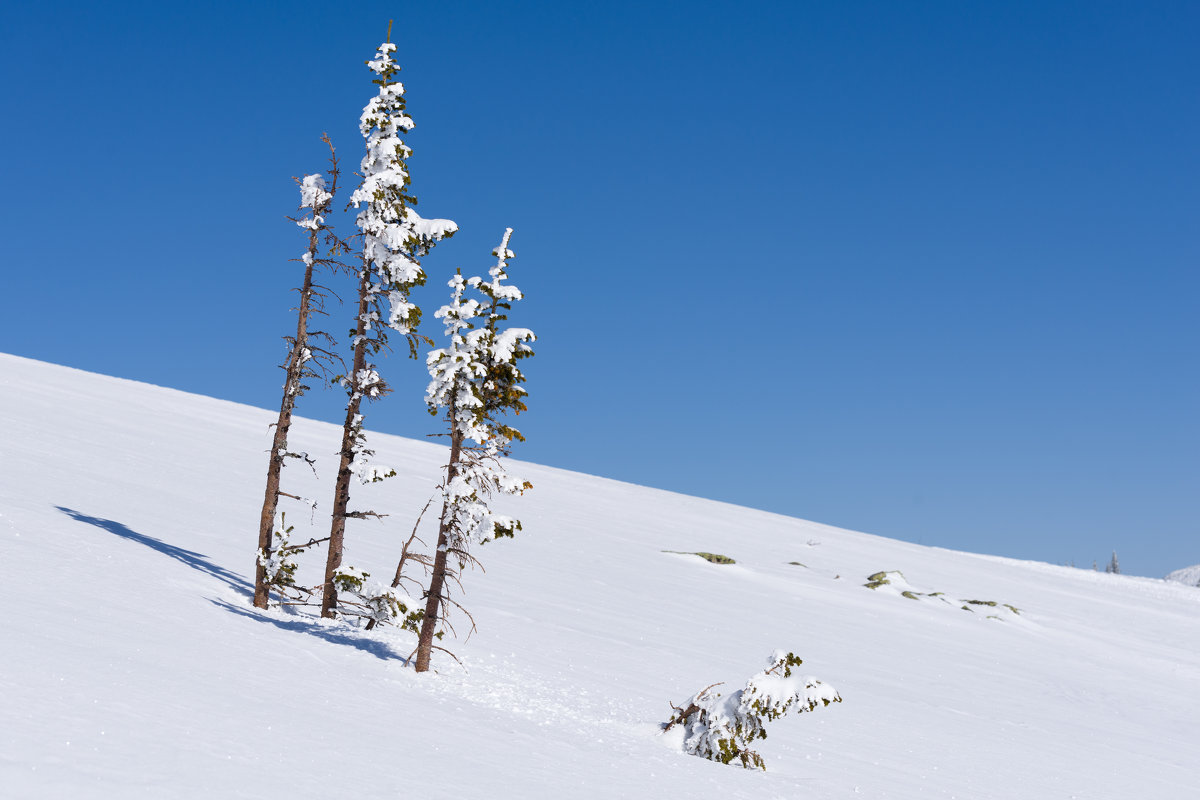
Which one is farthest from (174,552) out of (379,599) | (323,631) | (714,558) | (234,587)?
(714,558)

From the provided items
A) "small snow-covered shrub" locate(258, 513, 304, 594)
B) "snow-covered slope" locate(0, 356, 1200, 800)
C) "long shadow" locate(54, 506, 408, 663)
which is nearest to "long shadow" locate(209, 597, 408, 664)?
"long shadow" locate(54, 506, 408, 663)

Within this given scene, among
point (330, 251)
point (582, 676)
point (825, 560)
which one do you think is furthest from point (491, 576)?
point (825, 560)

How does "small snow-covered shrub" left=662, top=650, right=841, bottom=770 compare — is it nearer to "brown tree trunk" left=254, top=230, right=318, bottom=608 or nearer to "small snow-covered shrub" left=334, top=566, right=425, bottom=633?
"small snow-covered shrub" left=334, top=566, right=425, bottom=633

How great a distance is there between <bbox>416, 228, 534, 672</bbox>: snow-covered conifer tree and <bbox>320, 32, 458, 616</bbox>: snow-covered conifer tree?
8.73 feet

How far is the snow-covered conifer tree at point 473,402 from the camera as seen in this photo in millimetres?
16750

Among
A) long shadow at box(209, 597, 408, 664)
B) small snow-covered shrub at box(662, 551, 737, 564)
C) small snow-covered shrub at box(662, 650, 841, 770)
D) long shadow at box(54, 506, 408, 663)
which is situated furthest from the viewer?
small snow-covered shrub at box(662, 551, 737, 564)

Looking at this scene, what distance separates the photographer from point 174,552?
2041 cm

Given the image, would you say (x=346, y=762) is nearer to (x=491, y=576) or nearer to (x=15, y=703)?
(x=15, y=703)

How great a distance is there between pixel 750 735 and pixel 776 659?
1287 mm

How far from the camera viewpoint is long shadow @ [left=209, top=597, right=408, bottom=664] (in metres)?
17.1

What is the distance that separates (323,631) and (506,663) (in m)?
3.63

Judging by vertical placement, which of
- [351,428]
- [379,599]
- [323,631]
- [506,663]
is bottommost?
[506,663]

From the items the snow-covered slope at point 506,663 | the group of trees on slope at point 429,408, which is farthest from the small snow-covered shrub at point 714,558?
the group of trees on slope at point 429,408

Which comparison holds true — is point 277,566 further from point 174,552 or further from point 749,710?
point 749,710
